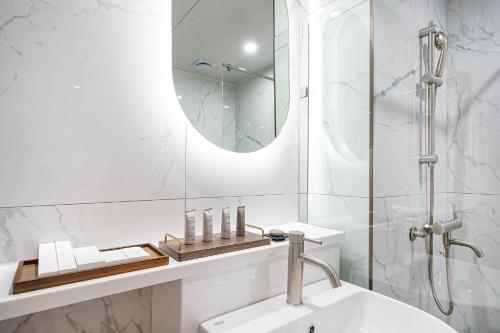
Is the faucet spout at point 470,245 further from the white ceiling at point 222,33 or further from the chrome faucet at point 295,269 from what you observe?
the white ceiling at point 222,33

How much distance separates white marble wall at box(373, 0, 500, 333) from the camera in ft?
3.78

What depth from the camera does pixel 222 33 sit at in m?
1.13

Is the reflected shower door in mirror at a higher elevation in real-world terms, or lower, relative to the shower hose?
higher

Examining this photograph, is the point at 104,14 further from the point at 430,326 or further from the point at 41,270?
the point at 430,326

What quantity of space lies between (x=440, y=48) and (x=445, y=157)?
51 centimetres

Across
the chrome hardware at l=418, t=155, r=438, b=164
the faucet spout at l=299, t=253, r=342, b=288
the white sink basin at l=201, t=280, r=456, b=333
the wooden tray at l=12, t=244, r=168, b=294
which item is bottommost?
the white sink basin at l=201, t=280, r=456, b=333

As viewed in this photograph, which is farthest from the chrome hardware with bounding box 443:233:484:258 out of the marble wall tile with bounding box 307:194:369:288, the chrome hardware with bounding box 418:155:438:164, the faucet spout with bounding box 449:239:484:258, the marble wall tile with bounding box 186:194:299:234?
the marble wall tile with bounding box 186:194:299:234

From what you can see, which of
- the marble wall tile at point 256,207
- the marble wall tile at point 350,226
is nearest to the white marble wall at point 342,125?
the marble wall tile at point 350,226

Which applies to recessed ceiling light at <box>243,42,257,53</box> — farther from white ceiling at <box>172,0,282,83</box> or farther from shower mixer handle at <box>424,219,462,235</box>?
shower mixer handle at <box>424,219,462,235</box>

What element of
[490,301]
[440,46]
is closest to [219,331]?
[490,301]

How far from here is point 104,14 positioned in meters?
0.84

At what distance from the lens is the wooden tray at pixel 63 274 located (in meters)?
0.56

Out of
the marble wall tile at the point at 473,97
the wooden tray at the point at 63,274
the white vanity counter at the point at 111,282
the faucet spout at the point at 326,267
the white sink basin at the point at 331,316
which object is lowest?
the white sink basin at the point at 331,316

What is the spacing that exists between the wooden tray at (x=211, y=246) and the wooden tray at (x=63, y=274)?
1.9 inches
